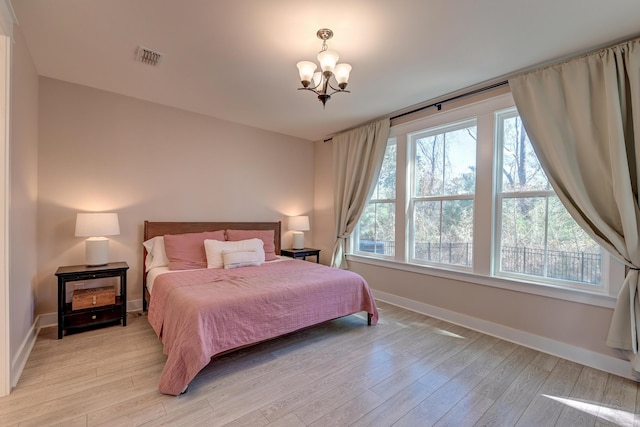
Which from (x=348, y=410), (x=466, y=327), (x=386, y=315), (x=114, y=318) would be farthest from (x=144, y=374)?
(x=466, y=327)

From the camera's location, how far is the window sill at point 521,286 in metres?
2.35

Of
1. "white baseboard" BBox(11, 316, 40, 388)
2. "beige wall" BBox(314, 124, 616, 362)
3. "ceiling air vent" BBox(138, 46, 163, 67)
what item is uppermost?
"ceiling air vent" BBox(138, 46, 163, 67)

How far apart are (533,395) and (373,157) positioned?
3.03 metres

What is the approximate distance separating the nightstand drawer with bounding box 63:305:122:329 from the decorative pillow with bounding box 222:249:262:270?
1.17 metres

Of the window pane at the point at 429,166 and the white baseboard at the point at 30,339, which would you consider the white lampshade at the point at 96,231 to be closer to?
the white baseboard at the point at 30,339

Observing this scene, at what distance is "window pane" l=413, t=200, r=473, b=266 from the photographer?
10.8 ft

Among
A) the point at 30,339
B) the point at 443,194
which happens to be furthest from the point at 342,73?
the point at 30,339

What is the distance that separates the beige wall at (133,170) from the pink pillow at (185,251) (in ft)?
1.48

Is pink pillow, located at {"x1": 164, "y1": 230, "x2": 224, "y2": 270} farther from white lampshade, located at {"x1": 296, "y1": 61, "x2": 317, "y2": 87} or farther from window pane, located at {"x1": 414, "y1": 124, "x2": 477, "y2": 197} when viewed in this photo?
window pane, located at {"x1": 414, "y1": 124, "x2": 477, "y2": 197}

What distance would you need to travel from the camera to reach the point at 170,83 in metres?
3.03

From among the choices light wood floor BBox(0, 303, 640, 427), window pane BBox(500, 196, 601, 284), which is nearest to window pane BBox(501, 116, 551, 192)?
window pane BBox(500, 196, 601, 284)

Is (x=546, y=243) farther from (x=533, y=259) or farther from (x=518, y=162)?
(x=518, y=162)

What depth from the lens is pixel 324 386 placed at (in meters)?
2.05

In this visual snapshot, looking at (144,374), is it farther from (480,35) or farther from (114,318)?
(480,35)
